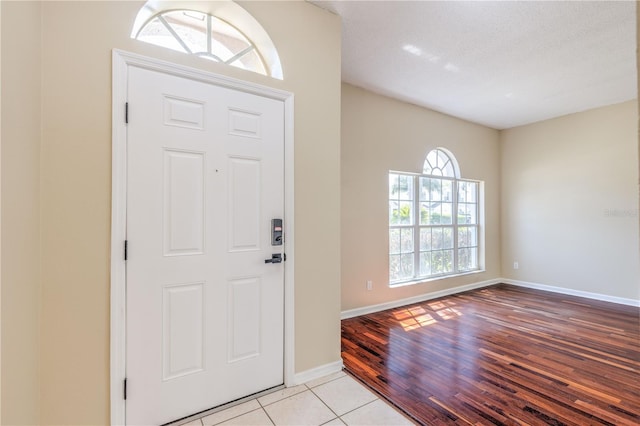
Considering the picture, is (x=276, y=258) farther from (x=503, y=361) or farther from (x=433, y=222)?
(x=433, y=222)

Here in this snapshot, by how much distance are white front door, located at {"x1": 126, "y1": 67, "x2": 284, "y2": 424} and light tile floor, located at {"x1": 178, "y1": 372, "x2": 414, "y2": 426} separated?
0.12 m

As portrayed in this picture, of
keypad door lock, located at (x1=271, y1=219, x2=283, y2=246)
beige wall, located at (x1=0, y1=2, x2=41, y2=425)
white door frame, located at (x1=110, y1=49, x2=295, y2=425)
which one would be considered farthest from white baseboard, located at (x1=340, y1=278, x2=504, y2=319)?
beige wall, located at (x1=0, y1=2, x2=41, y2=425)

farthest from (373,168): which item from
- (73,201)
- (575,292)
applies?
(575,292)

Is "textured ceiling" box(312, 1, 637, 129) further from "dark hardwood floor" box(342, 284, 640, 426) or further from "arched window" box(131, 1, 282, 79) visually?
"dark hardwood floor" box(342, 284, 640, 426)

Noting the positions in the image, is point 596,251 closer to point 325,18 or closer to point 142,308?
point 325,18

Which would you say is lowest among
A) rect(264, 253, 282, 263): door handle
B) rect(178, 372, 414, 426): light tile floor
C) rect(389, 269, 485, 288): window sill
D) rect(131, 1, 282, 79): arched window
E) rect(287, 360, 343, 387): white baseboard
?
rect(178, 372, 414, 426): light tile floor

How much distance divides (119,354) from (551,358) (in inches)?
132

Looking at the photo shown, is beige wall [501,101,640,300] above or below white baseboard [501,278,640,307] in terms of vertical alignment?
above

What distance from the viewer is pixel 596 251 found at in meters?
4.38

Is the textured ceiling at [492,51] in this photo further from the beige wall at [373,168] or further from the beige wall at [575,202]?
the beige wall at [575,202]

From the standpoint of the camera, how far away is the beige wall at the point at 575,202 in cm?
415

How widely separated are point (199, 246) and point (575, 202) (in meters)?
5.58

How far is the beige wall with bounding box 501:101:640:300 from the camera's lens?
163 inches

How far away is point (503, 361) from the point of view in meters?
2.51
